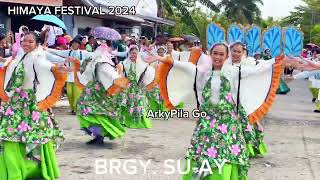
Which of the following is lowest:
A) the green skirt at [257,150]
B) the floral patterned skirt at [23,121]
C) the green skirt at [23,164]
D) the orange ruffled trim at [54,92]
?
the green skirt at [257,150]

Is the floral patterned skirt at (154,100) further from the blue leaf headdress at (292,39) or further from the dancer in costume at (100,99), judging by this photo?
the dancer in costume at (100,99)

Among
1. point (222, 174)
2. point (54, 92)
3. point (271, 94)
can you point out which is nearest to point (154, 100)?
point (54, 92)

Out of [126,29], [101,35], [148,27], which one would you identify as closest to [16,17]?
[101,35]

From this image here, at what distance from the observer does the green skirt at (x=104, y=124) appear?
26.0ft

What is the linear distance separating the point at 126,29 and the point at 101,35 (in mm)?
12887

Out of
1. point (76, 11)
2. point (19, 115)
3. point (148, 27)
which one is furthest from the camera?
point (148, 27)

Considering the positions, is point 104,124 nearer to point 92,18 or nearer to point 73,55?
point 73,55

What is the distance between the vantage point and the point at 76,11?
15.2 metres

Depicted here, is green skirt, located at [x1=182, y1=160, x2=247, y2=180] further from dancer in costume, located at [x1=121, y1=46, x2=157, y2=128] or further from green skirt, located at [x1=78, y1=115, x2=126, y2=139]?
dancer in costume, located at [x1=121, y1=46, x2=157, y2=128]

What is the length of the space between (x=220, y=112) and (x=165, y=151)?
125 inches

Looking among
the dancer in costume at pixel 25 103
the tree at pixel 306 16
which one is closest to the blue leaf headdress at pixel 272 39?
the dancer in costume at pixel 25 103

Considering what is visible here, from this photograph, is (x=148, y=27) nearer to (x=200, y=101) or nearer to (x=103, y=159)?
(x=103, y=159)

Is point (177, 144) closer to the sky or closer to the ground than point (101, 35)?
closer to the ground

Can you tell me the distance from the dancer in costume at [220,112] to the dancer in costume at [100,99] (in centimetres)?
296
